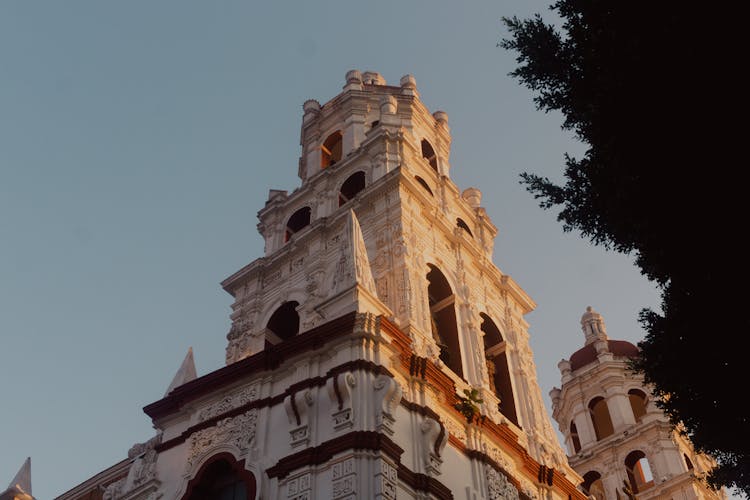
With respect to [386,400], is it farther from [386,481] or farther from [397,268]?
[397,268]

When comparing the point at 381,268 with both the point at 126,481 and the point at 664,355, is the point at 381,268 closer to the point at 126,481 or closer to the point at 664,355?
the point at 126,481

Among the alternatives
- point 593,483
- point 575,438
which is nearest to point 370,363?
point 593,483

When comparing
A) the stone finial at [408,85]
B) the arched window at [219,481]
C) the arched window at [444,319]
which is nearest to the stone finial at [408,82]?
the stone finial at [408,85]

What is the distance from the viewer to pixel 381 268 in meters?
22.2

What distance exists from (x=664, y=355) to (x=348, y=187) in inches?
735

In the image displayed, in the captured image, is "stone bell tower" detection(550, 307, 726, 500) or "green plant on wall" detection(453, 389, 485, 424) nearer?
"green plant on wall" detection(453, 389, 485, 424)

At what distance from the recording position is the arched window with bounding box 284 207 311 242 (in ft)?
91.1

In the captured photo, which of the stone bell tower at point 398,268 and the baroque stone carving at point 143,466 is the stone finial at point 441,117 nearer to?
the stone bell tower at point 398,268

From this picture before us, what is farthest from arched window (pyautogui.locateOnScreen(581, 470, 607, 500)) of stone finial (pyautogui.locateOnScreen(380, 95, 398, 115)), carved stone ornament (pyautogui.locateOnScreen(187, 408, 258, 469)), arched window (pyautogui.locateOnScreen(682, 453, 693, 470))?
carved stone ornament (pyautogui.locateOnScreen(187, 408, 258, 469))

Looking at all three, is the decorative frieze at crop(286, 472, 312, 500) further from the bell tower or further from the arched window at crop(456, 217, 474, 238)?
the arched window at crop(456, 217, 474, 238)

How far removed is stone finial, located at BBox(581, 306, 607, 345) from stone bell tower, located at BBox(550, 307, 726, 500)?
0.18 feet

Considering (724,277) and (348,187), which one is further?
(348,187)

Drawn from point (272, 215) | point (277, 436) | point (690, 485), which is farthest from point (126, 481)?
point (690, 485)

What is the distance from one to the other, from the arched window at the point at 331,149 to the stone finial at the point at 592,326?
15935 millimetres
